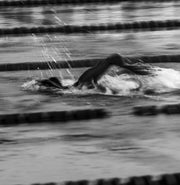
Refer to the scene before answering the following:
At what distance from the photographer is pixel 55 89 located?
18.1 feet

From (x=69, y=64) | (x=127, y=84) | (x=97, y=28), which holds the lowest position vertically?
(x=97, y=28)

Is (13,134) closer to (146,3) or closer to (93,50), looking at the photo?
(93,50)

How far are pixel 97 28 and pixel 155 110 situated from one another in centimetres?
405

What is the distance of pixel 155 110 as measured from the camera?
4.75m

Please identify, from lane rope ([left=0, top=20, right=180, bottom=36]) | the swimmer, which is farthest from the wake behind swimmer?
lane rope ([left=0, top=20, right=180, bottom=36])

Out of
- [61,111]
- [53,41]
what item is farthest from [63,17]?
[61,111]

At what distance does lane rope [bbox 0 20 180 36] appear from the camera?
8.62m

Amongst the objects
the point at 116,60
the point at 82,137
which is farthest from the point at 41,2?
the point at 82,137

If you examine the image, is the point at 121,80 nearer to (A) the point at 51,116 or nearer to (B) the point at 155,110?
(B) the point at 155,110

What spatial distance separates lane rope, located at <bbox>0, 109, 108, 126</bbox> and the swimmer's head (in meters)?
0.81

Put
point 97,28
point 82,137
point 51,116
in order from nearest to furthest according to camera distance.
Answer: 1. point 82,137
2. point 51,116
3. point 97,28

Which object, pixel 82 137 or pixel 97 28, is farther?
pixel 97 28

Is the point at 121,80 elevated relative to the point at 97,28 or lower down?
elevated

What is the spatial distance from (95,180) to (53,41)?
4842 millimetres
